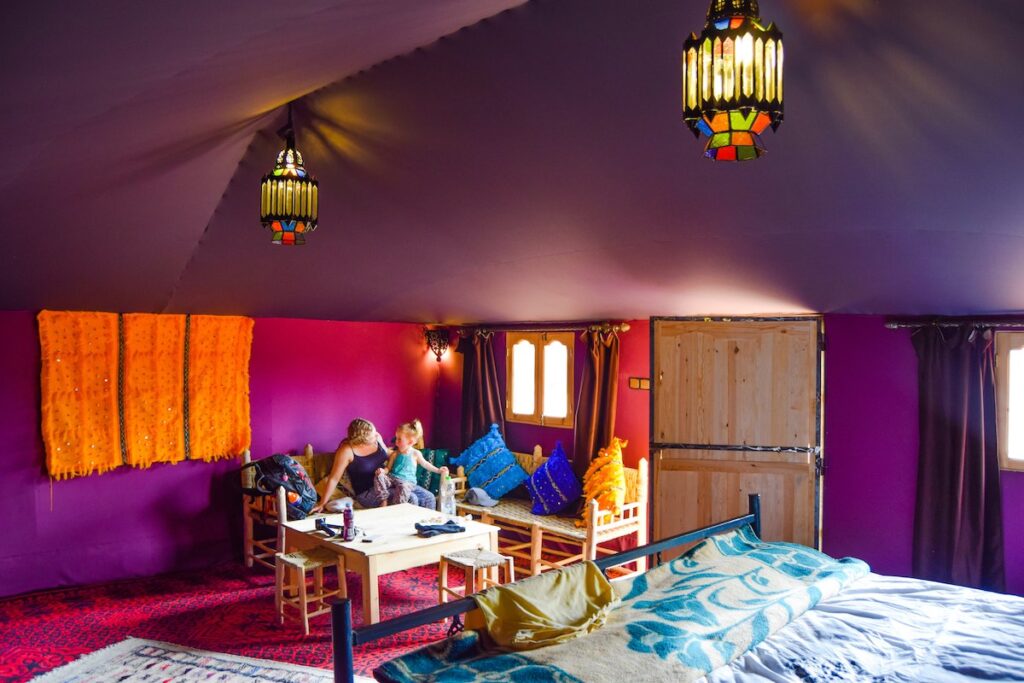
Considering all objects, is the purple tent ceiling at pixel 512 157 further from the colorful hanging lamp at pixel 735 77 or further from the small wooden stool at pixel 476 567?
the small wooden stool at pixel 476 567

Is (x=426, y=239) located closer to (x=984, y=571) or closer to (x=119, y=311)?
(x=119, y=311)

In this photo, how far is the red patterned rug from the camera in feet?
16.9

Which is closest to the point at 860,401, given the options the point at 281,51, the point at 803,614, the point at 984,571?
the point at 984,571

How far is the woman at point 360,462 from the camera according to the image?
22.1ft

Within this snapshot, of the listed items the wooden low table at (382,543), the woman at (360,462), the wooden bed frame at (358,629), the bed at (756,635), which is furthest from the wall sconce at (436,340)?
the wooden bed frame at (358,629)

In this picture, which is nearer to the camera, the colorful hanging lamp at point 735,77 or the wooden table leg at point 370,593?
the colorful hanging lamp at point 735,77

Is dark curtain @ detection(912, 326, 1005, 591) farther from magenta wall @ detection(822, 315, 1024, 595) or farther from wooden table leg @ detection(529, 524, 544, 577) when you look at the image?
wooden table leg @ detection(529, 524, 544, 577)

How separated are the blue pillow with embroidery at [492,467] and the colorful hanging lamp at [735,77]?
6.18m

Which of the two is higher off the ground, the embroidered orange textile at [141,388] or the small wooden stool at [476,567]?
the embroidered orange textile at [141,388]

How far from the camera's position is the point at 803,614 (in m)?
3.52

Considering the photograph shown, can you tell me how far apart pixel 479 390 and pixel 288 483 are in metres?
2.43

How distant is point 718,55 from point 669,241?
3172 mm

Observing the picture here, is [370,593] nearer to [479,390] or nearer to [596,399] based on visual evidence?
[596,399]

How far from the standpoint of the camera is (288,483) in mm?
6848
